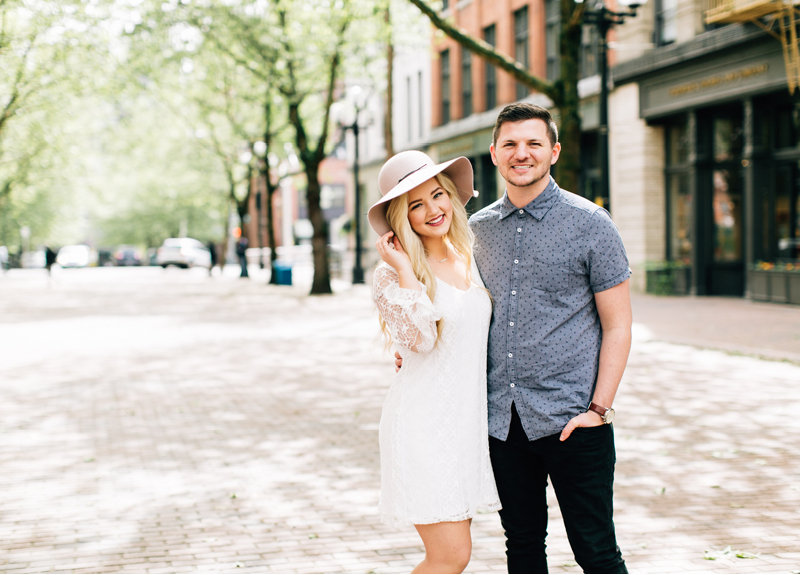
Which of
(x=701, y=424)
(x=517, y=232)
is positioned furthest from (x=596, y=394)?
(x=701, y=424)

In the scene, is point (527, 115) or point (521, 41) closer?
point (527, 115)

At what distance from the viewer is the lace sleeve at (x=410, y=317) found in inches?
110

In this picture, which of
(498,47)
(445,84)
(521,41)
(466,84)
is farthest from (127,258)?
(521,41)

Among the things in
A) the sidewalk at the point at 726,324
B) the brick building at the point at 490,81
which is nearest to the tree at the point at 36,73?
the brick building at the point at 490,81

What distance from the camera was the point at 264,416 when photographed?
8.12 meters

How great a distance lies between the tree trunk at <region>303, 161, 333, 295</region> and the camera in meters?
25.7

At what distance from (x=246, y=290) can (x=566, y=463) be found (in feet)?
90.6

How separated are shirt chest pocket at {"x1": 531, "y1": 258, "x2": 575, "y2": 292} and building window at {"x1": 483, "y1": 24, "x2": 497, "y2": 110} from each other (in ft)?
91.5

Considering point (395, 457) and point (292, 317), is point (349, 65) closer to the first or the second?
point (292, 317)

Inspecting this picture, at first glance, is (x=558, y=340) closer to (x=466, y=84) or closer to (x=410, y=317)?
(x=410, y=317)

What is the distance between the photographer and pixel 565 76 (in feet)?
38.0

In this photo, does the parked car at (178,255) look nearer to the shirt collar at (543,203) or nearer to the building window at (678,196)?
the building window at (678,196)

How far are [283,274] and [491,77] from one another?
411 inches

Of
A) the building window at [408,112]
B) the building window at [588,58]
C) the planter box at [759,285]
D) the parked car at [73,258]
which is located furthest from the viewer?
the parked car at [73,258]
